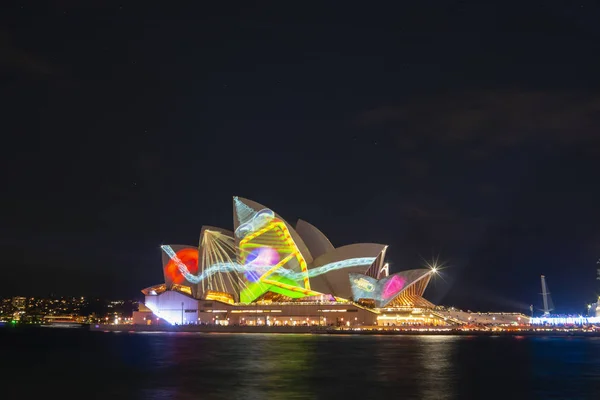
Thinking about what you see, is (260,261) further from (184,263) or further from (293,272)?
(184,263)

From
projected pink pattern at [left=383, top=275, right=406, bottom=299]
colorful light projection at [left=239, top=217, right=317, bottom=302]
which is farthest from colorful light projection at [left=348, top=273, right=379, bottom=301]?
colorful light projection at [left=239, top=217, right=317, bottom=302]

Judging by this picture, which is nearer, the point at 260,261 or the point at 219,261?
the point at 260,261

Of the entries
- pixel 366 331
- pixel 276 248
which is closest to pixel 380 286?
pixel 366 331

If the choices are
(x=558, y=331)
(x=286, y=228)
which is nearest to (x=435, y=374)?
(x=286, y=228)

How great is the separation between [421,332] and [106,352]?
141 ft

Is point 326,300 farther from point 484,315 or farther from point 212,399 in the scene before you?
point 212,399

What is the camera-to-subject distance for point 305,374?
35.6m

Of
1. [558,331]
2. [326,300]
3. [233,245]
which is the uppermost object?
[233,245]

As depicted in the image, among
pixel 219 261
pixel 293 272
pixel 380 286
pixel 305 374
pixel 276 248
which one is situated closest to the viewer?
pixel 305 374

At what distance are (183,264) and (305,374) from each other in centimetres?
5955

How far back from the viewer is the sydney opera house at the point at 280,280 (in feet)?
267

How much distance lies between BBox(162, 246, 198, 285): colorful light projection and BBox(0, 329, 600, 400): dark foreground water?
38.3 meters

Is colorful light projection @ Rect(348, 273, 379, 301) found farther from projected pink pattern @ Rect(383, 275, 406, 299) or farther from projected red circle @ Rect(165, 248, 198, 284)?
projected red circle @ Rect(165, 248, 198, 284)

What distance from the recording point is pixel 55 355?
53438mm
